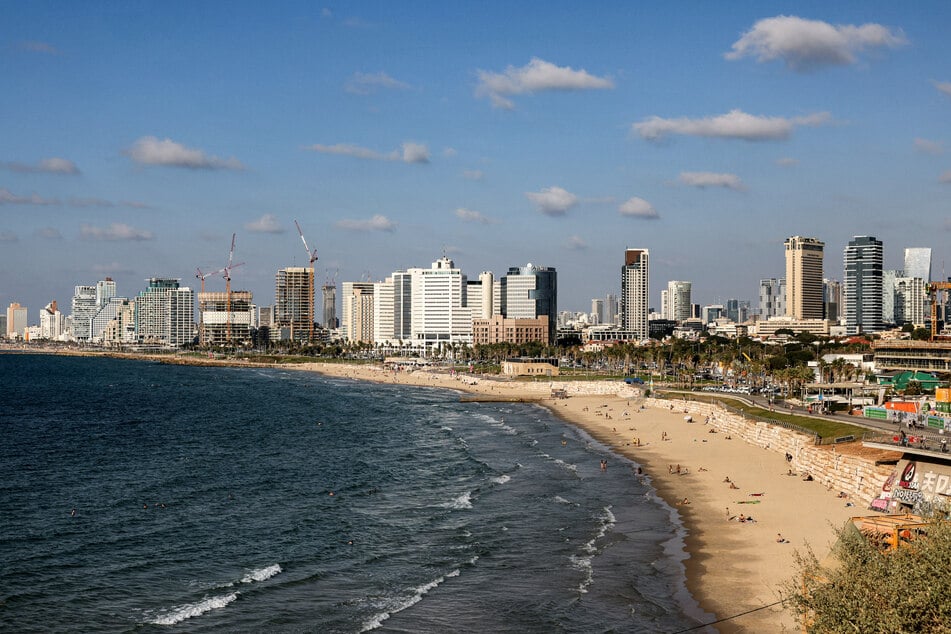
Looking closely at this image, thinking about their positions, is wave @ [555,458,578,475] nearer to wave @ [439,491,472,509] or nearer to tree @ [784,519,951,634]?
wave @ [439,491,472,509]

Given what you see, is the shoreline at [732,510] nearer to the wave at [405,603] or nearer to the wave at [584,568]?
the wave at [584,568]

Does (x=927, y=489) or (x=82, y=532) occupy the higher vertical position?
(x=927, y=489)

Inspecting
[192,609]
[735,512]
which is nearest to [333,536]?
[192,609]

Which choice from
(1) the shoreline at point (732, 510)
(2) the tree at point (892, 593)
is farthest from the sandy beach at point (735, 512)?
(2) the tree at point (892, 593)

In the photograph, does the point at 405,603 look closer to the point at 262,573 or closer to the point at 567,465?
the point at 262,573

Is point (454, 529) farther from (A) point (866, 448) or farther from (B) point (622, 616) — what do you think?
(A) point (866, 448)

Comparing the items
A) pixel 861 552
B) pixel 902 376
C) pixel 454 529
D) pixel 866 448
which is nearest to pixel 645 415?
pixel 902 376
